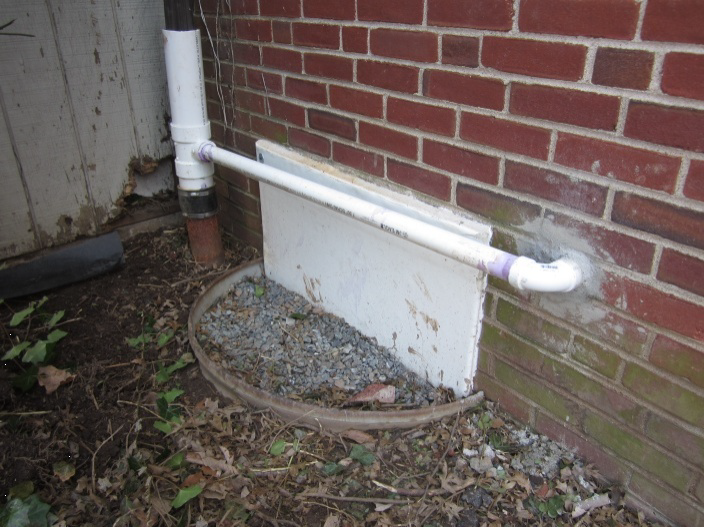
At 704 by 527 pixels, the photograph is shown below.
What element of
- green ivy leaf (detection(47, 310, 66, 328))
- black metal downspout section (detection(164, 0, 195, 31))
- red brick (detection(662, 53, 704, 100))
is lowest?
green ivy leaf (detection(47, 310, 66, 328))

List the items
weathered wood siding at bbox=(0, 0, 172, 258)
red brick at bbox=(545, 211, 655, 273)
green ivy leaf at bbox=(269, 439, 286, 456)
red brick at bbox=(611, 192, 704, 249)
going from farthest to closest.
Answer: weathered wood siding at bbox=(0, 0, 172, 258)
green ivy leaf at bbox=(269, 439, 286, 456)
red brick at bbox=(545, 211, 655, 273)
red brick at bbox=(611, 192, 704, 249)

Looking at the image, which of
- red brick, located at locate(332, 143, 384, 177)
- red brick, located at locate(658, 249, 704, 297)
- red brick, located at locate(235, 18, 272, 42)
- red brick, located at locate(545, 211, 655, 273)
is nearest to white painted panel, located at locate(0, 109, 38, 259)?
red brick, located at locate(235, 18, 272, 42)

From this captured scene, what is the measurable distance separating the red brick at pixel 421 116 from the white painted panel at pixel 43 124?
1.58 meters

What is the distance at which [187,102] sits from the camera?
2.45 m

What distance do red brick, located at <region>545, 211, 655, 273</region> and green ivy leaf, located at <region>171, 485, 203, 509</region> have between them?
4.06 feet

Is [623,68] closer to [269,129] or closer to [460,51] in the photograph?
[460,51]

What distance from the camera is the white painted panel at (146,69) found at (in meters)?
2.68

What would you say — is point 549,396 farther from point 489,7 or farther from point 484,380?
point 489,7

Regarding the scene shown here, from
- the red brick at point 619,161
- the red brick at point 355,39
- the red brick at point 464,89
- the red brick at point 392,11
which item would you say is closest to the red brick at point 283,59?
the red brick at point 355,39

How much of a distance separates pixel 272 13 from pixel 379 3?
0.59m

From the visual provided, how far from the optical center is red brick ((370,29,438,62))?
5.51ft

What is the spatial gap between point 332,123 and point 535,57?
0.85 meters

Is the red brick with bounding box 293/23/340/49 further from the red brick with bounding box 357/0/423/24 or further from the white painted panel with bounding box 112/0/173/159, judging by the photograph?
the white painted panel with bounding box 112/0/173/159

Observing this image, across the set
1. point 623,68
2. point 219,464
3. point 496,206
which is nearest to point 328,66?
point 496,206
